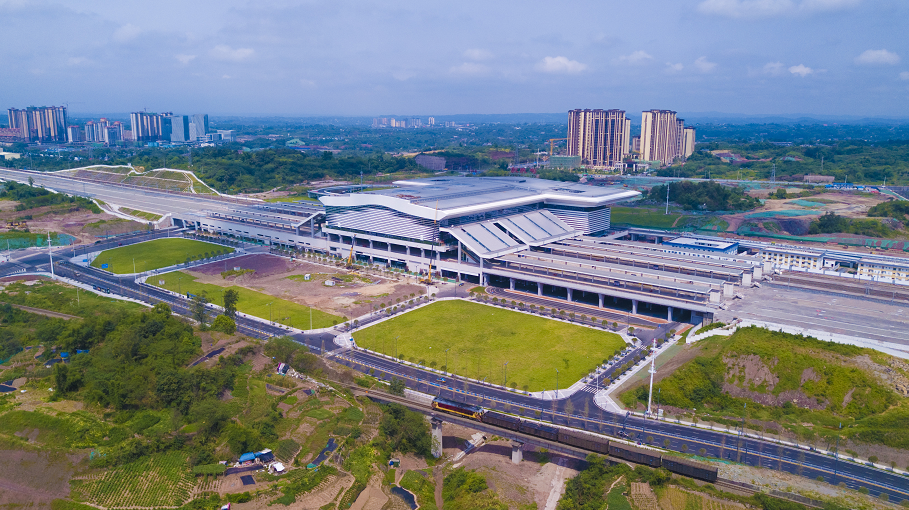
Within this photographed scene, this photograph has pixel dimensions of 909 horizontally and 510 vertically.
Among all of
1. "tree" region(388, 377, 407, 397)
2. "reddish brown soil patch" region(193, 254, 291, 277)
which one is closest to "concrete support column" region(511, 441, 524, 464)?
"tree" region(388, 377, 407, 397)

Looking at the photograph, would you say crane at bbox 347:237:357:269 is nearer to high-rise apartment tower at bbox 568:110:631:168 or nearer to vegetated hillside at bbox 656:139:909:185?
vegetated hillside at bbox 656:139:909:185

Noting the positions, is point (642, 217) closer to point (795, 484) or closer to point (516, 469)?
point (795, 484)

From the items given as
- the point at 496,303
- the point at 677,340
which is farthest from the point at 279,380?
the point at 677,340

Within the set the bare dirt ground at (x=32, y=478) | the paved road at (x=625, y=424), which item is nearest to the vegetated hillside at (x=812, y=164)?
the paved road at (x=625, y=424)

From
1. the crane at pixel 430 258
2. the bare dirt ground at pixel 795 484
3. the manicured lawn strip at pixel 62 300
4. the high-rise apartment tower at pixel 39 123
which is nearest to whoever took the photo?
the bare dirt ground at pixel 795 484

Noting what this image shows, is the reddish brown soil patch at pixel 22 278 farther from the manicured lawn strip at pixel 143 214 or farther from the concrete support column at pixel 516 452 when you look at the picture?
the concrete support column at pixel 516 452

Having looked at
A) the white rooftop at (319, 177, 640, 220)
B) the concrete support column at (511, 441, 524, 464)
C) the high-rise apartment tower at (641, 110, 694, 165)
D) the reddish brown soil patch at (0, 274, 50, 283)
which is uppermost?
the high-rise apartment tower at (641, 110, 694, 165)

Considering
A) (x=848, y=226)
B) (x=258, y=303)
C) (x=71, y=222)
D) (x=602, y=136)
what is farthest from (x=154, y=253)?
(x=602, y=136)
